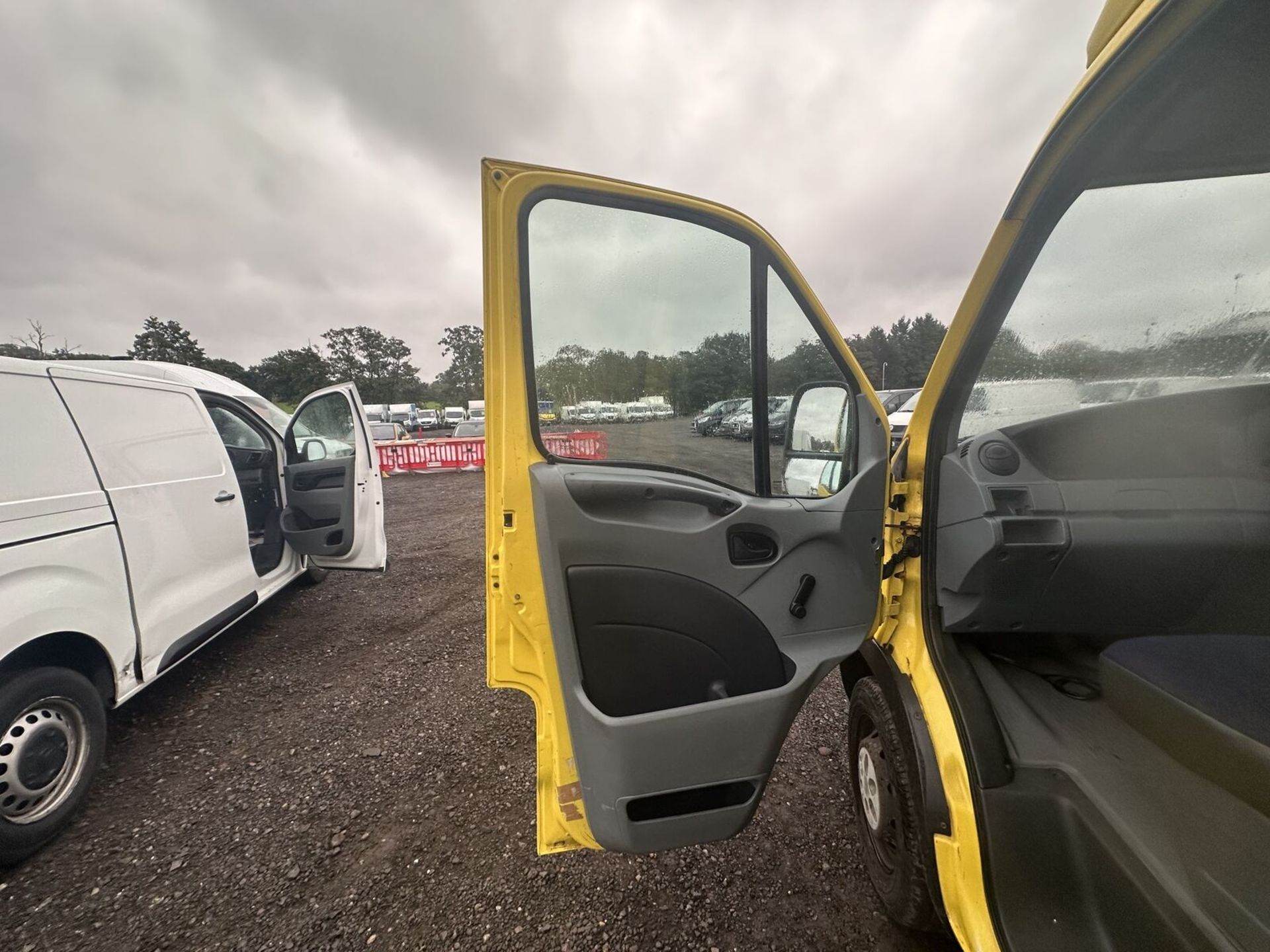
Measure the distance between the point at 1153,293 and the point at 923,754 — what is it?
152 centimetres

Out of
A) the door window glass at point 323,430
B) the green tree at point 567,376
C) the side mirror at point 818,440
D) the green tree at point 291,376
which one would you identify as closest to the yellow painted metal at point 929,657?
the side mirror at point 818,440

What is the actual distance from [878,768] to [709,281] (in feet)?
6.15

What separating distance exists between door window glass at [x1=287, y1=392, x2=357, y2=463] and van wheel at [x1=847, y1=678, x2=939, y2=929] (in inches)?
171

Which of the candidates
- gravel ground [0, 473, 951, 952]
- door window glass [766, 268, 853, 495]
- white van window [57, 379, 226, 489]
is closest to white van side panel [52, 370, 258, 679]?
white van window [57, 379, 226, 489]

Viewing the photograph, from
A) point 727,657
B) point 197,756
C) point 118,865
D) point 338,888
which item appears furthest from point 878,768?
point 197,756

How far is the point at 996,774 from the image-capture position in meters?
1.28

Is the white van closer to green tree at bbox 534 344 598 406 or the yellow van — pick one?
the yellow van

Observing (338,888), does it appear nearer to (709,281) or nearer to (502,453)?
(502,453)

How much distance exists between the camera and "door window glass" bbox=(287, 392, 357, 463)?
4.20 meters

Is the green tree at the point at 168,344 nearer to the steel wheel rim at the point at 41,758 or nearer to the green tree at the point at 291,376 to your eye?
the green tree at the point at 291,376

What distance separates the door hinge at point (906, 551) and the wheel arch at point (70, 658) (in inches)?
139

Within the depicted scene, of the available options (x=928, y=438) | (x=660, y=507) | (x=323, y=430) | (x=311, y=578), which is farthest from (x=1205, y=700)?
(x=311, y=578)

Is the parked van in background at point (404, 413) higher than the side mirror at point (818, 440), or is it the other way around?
the parked van in background at point (404, 413)

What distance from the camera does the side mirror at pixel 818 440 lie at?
1597 mm
